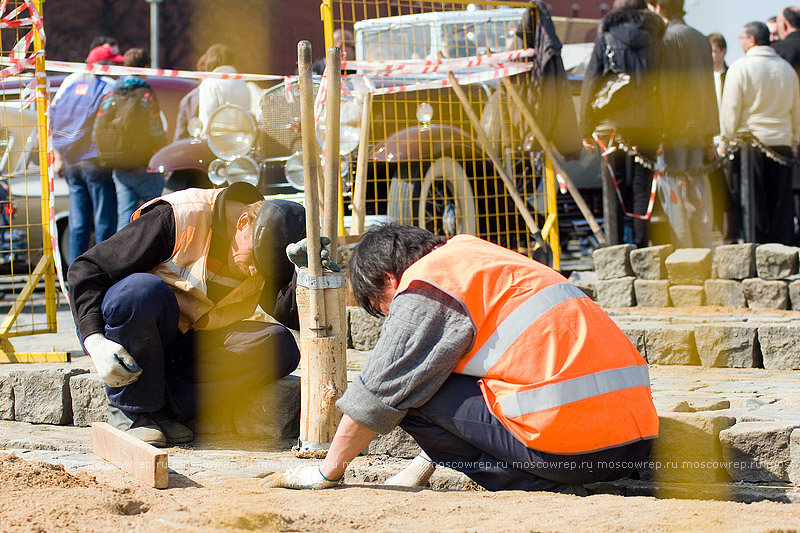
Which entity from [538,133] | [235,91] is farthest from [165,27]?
[538,133]

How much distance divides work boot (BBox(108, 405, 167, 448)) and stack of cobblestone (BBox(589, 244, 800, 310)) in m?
4.21

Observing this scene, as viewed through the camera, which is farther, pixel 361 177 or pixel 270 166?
pixel 270 166

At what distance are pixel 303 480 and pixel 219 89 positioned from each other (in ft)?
16.7

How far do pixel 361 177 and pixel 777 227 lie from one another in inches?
155

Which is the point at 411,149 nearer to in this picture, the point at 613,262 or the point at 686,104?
the point at 613,262

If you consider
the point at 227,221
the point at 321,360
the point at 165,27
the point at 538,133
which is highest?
the point at 165,27

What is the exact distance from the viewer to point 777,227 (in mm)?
8000

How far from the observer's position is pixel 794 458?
2.84m

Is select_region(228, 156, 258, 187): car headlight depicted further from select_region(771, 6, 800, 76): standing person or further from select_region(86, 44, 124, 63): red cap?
select_region(771, 6, 800, 76): standing person

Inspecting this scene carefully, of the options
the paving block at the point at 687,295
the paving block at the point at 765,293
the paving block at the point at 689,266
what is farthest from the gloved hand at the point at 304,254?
the paving block at the point at 765,293

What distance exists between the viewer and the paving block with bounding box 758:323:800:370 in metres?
4.73

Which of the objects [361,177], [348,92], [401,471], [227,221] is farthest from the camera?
Answer: [348,92]

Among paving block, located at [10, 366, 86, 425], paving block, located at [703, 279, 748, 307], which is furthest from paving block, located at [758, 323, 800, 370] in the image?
paving block, located at [10, 366, 86, 425]

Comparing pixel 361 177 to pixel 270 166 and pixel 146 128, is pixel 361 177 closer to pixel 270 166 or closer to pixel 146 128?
pixel 270 166
